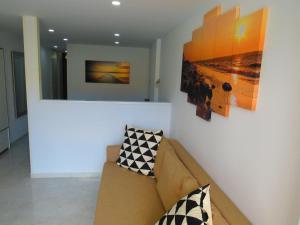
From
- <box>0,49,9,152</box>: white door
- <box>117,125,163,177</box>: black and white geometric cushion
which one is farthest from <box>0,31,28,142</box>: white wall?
<box>117,125,163,177</box>: black and white geometric cushion

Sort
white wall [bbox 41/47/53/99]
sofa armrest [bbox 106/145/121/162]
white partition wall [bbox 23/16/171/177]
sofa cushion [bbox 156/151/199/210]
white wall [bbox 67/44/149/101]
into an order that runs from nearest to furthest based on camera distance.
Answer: sofa cushion [bbox 156/151/199/210], sofa armrest [bbox 106/145/121/162], white partition wall [bbox 23/16/171/177], white wall [bbox 67/44/149/101], white wall [bbox 41/47/53/99]

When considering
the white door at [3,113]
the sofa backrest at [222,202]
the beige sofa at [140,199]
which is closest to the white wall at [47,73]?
the white door at [3,113]

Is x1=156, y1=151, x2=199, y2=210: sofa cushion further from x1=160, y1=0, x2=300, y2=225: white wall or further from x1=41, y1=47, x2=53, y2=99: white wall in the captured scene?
x1=41, y1=47, x2=53, y2=99: white wall

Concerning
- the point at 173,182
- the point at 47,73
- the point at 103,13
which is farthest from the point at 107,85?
the point at 173,182

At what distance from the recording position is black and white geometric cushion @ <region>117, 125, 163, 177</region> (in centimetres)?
260

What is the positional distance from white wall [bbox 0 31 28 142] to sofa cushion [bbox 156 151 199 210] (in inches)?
150

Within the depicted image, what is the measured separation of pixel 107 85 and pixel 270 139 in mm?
5226

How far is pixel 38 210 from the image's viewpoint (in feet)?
8.45

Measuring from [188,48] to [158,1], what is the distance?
2.14 feet

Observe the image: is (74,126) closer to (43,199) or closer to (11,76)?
(43,199)

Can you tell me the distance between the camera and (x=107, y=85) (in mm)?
6129

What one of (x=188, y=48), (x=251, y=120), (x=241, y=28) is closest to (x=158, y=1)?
(x=188, y=48)

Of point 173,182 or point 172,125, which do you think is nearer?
point 173,182

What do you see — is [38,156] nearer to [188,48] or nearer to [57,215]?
[57,215]
